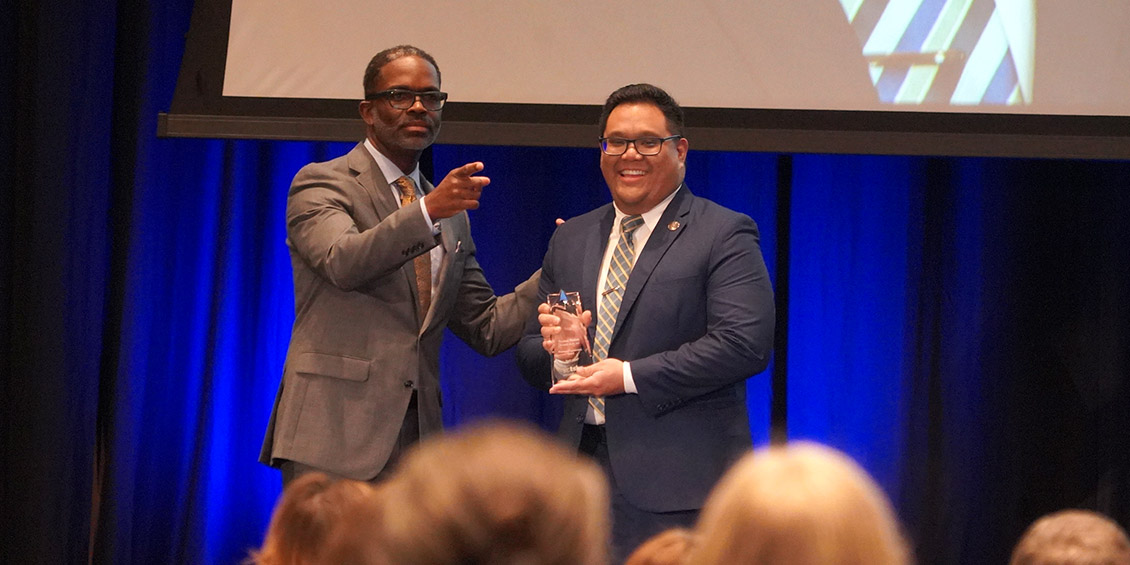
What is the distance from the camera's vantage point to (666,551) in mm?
1487

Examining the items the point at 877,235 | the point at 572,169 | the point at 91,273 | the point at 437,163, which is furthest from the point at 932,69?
the point at 91,273

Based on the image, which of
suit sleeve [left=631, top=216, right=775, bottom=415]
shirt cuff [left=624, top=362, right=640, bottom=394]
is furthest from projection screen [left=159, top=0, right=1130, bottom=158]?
shirt cuff [left=624, top=362, right=640, bottom=394]

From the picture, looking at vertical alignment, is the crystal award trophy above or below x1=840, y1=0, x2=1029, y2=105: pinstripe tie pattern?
below

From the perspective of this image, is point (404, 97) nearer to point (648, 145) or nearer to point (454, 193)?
point (454, 193)

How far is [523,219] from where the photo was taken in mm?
4520

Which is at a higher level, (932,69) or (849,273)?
(932,69)

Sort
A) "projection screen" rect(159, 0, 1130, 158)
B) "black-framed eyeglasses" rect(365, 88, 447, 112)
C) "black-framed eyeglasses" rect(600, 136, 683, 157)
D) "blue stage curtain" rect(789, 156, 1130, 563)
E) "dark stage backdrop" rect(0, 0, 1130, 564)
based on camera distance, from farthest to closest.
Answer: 1. "blue stage curtain" rect(789, 156, 1130, 563)
2. "dark stage backdrop" rect(0, 0, 1130, 564)
3. "projection screen" rect(159, 0, 1130, 158)
4. "black-framed eyeglasses" rect(365, 88, 447, 112)
5. "black-framed eyeglasses" rect(600, 136, 683, 157)

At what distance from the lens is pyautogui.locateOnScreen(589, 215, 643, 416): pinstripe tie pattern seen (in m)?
2.89

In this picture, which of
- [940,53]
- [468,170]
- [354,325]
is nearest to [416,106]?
[468,170]

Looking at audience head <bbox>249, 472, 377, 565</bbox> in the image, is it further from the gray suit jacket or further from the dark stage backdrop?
the dark stage backdrop

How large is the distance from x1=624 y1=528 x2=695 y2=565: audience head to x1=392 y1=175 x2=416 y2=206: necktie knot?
177 centimetres

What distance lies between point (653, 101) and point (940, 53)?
1300 millimetres

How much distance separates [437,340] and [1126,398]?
8.90 feet

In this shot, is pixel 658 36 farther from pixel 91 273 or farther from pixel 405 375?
pixel 91 273
